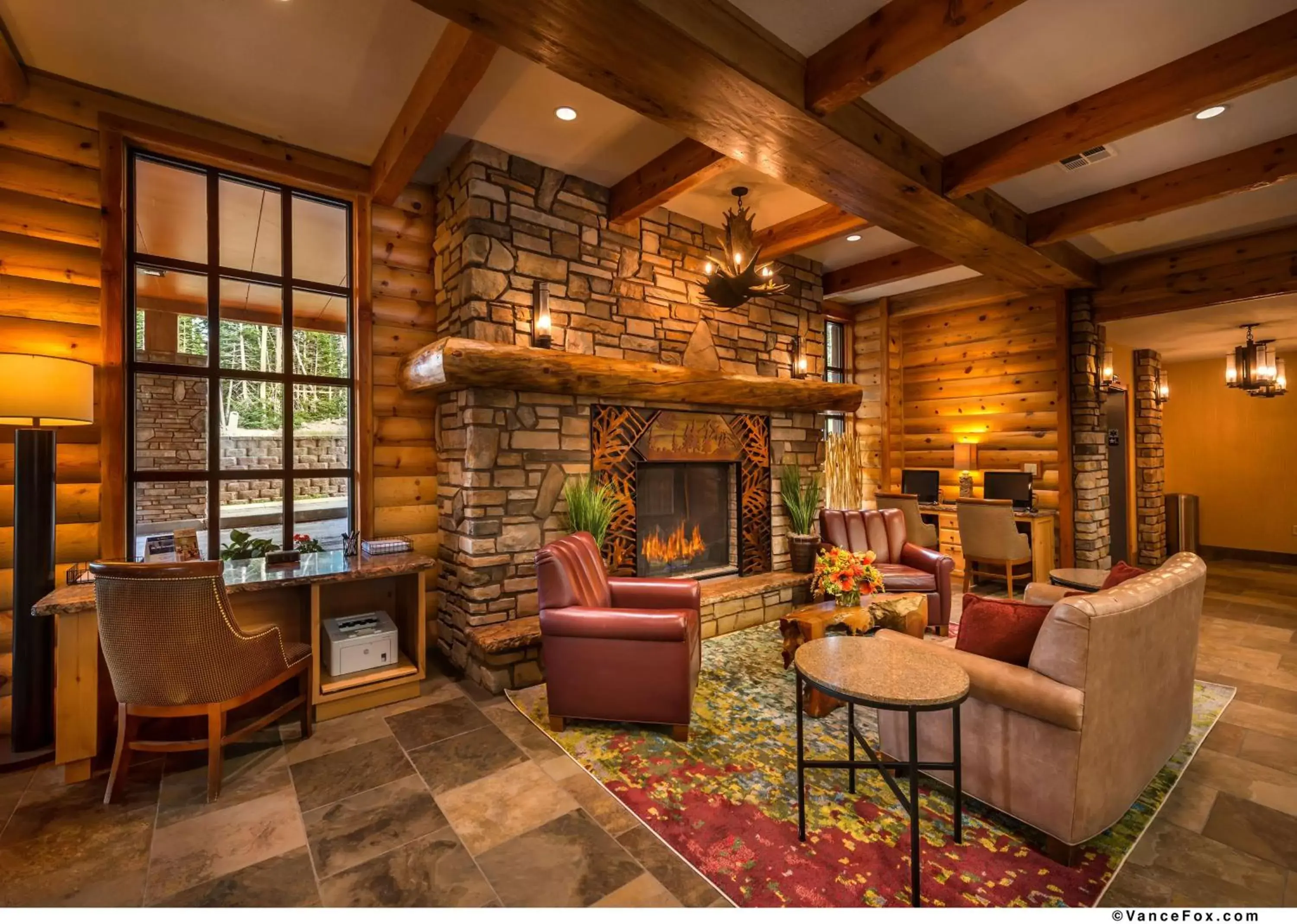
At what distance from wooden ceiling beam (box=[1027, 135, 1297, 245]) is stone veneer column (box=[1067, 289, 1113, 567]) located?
67.2 inches

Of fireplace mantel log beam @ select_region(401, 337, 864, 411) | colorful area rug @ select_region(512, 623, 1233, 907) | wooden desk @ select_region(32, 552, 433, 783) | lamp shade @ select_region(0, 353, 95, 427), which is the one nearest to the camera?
colorful area rug @ select_region(512, 623, 1233, 907)

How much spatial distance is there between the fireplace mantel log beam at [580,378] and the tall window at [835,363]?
2.17 m

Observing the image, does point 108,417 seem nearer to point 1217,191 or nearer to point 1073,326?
point 1217,191

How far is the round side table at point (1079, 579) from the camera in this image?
338 cm

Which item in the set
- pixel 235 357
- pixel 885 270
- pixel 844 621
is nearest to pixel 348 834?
pixel 844 621

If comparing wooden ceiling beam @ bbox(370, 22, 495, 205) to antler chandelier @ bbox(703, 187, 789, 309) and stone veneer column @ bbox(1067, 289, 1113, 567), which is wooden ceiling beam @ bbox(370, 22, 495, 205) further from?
stone veneer column @ bbox(1067, 289, 1113, 567)

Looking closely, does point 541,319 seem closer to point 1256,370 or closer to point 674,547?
point 674,547

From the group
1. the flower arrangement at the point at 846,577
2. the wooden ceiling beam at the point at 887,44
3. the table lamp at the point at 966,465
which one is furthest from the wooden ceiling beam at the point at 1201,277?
the wooden ceiling beam at the point at 887,44

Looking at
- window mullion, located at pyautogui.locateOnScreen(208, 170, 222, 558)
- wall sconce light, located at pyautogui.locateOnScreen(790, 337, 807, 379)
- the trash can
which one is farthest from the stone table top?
the trash can

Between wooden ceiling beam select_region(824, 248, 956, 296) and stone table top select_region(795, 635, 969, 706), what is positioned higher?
wooden ceiling beam select_region(824, 248, 956, 296)

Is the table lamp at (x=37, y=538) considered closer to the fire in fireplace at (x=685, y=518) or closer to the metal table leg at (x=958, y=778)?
the fire in fireplace at (x=685, y=518)

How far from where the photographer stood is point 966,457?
6.29 metres

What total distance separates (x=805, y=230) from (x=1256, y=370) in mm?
5315

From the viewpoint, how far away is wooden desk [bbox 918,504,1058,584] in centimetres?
538
